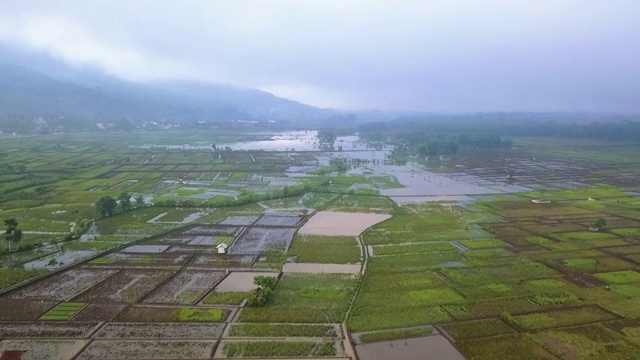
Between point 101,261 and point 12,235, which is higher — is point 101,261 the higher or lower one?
the lower one

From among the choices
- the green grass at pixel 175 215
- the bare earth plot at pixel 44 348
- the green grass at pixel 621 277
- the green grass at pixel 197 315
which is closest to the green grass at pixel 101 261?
the bare earth plot at pixel 44 348

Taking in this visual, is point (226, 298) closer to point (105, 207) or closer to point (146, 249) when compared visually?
point (146, 249)

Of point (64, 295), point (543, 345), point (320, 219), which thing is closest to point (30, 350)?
point (64, 295)

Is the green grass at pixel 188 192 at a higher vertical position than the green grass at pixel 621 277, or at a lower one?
lower

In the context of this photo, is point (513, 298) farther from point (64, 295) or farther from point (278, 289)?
point (64, 295)

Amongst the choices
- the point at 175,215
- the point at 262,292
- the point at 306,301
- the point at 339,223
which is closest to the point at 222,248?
the point at 262,292

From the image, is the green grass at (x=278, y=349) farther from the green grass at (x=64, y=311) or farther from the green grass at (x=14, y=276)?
the green grass at (x=14, y=276)

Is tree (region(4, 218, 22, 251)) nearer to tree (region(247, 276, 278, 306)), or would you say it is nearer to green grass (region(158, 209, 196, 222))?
green grass (region(158, 209, 196, 222))
